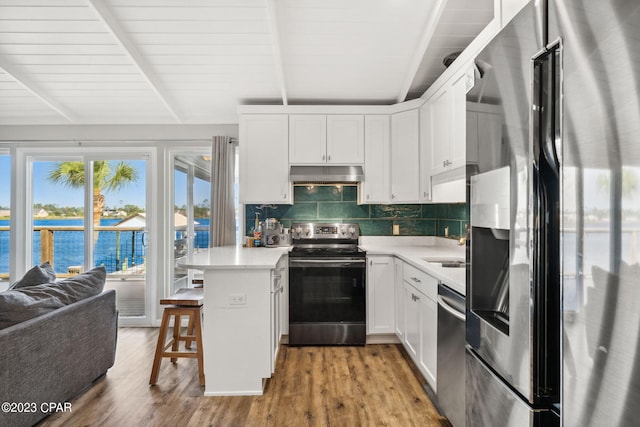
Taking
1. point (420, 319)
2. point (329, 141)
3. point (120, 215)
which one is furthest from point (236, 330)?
point (120, 215)

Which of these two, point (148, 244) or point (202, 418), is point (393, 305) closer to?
point (202, 418)

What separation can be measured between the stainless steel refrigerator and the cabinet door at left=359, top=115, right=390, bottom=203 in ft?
7.66

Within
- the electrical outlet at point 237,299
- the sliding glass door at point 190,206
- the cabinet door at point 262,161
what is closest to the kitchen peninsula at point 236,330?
the electrical outlet at point 237,299

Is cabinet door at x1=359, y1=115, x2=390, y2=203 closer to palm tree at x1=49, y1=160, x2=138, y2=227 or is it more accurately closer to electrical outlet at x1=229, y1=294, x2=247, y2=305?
electrical outlet at x1=229, y1=294, x2=247, y2=305

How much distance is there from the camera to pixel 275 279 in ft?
9.23

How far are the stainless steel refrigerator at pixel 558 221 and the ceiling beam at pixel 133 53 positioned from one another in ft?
7.82

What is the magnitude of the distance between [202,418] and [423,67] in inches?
128

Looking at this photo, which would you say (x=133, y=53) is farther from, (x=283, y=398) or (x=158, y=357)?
(x=283, y=398)

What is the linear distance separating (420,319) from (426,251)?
920mm

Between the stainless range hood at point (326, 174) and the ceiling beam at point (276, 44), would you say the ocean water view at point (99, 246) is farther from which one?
the ceiling beam at point (276, 44)

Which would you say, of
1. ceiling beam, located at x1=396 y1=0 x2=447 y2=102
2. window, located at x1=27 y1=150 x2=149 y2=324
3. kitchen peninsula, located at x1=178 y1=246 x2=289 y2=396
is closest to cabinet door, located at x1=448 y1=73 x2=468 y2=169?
ceiling beam, located at x1=396 y1=0 x2=447 y2=102

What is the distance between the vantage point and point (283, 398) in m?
2.48

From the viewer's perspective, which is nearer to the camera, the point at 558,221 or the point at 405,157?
the point at 558,221

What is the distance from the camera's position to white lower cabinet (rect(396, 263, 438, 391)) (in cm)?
234
